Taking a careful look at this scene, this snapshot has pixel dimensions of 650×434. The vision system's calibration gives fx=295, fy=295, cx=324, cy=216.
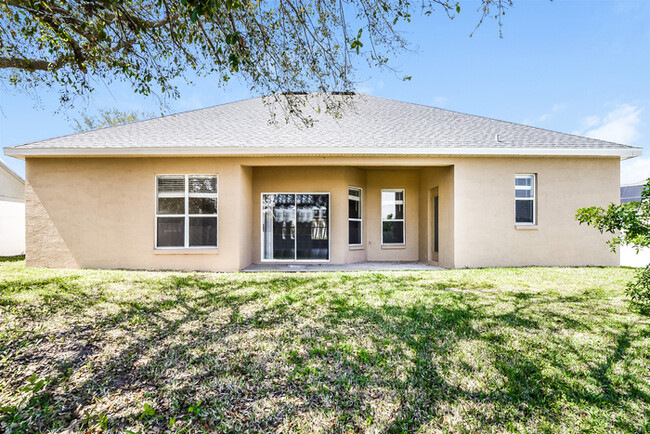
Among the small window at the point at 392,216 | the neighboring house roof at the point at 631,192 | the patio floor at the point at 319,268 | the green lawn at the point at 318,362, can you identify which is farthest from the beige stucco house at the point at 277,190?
the neighboring house roof at the point at 631,192

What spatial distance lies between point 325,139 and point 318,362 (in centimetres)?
720

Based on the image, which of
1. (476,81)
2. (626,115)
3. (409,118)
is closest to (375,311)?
(409,118)

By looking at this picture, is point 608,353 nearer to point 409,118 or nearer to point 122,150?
point 409,118

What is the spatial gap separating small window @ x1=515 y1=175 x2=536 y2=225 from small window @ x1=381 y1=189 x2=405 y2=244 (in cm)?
374

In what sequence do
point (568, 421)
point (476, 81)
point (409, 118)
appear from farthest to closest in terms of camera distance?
1. point (476, 81)
2. point (409, 118)
3. point (568, 421)

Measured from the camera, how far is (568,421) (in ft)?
7.64

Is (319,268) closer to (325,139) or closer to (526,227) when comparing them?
(325,139)

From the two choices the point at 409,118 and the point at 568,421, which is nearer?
the point at 568,421

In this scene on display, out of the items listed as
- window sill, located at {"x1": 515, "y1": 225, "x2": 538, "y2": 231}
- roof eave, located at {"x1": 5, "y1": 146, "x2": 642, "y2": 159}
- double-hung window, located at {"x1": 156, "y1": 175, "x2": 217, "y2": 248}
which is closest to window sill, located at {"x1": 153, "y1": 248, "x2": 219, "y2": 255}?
double-hung window, located at {"x1": 156, "y1": 175, "x2": 217, "y2": 248}

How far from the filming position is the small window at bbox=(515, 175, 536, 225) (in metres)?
9.36

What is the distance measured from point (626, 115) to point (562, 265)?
4904 cm

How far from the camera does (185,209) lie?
356 inches

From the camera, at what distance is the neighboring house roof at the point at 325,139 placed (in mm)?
8500

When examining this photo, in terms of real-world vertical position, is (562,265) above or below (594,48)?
below
